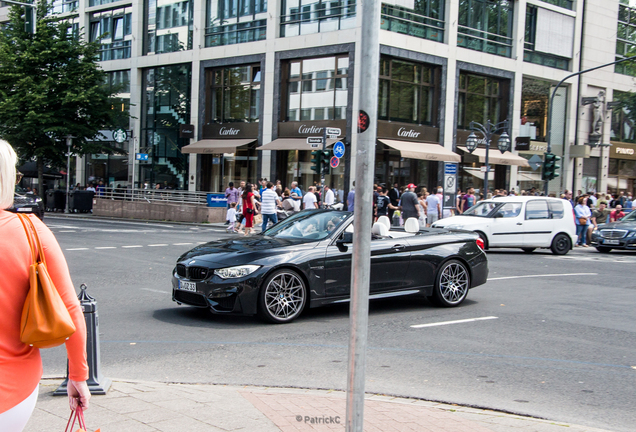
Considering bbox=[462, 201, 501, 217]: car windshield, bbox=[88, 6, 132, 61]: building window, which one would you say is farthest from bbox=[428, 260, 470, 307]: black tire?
bbox=[88, 6, 132, 61]: building window

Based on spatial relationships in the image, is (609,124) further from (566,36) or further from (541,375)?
(541,375)

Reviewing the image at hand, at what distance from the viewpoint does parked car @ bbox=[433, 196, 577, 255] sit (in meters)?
18.6

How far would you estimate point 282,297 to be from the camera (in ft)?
26.9

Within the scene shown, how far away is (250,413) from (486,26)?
34286 mm

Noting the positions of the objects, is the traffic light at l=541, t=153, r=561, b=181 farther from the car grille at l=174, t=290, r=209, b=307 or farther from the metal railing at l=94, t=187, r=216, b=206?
the car grille at l=174, t=290, r=209, b=307

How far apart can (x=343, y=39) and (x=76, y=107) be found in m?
15.1

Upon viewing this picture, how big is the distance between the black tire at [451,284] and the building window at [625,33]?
38392 mm

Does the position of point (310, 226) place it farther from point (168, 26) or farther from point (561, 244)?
Result: point (168, 26)

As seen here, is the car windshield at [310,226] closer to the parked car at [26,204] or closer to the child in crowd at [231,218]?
the parked car at [26,204]

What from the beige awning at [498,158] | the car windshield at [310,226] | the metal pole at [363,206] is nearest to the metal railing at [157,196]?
the beige awning at [498,158]

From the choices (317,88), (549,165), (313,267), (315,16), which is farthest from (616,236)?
(315,16)

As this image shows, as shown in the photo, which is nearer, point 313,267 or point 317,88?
point 313,267

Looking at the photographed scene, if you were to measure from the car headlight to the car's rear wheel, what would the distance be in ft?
0.77

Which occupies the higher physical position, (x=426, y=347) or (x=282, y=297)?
(x=282, y=297)
